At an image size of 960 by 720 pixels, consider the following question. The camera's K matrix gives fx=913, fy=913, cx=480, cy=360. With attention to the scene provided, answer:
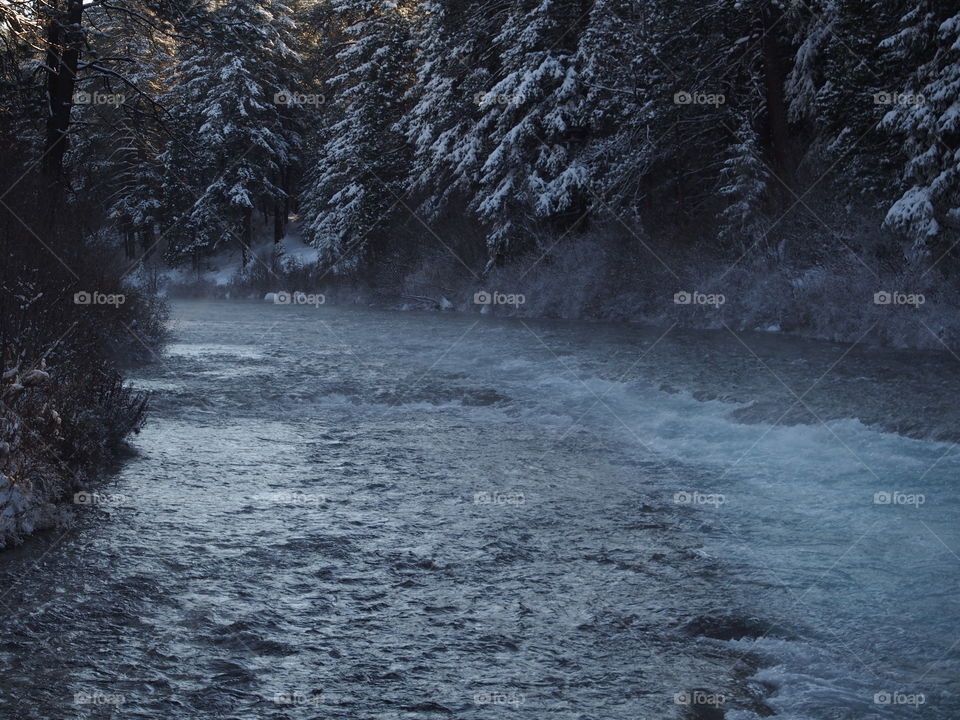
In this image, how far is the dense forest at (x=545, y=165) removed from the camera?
39.2 feet

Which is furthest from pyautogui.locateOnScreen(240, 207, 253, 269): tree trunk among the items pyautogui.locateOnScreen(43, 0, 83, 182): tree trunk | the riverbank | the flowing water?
the flowing water

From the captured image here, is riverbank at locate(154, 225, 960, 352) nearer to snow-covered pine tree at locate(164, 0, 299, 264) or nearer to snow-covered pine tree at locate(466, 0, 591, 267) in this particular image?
snow-covered pine tree at locate(466, 0, 591, 267)

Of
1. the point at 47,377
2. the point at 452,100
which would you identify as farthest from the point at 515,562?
the point at 452,100

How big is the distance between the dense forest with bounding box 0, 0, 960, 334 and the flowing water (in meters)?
5.05

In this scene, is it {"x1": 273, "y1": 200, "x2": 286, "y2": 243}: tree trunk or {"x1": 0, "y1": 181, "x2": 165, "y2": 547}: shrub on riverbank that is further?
{"x1": 273, "y1": 200, "x2": 286, "y2": 243}: tree trunk

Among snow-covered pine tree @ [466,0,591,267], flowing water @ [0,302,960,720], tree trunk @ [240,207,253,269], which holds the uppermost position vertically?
snow-covered pine tree @ [466,0,591,267]

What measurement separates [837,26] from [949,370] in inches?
376

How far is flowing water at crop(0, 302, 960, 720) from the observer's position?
15.9 ft

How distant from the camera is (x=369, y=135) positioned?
123 ft

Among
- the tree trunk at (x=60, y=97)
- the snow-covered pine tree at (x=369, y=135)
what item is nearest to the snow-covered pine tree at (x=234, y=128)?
the snow-covered pine tree at (x=369, y=135)

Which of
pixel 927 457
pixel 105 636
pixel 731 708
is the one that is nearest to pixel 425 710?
pixel 731 708

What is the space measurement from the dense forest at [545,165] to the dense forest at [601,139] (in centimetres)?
8

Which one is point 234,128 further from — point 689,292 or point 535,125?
point 689,292

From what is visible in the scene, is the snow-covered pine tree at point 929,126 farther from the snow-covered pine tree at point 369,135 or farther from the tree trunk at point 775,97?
the snow-covered pine tree at point 369,135
